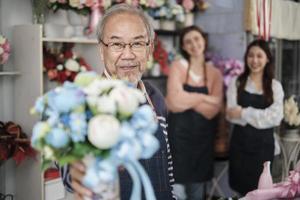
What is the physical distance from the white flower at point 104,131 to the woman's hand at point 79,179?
71 mm

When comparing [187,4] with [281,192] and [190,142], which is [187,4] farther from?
[281,192]

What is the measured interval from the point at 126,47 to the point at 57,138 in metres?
0.55

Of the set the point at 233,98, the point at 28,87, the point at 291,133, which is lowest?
the point at 291,133

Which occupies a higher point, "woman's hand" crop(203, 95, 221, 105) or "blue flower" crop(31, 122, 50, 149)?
"blue flower" crop(31, 122, 50, 149)

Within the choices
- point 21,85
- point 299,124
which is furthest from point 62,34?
point 299,124

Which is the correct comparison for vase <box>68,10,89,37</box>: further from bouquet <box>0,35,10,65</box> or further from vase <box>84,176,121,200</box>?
vase <box>84,176,121,200</box>

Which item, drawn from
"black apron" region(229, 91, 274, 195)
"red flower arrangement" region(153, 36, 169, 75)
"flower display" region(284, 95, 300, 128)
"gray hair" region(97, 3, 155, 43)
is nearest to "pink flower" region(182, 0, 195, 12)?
"red flower arrangement" region(153, 36, 169, 75)

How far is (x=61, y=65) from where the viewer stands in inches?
107

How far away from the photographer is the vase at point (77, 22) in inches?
114

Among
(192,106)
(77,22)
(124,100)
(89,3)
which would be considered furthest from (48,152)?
(192,106)

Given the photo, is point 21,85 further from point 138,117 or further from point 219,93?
point 138,117

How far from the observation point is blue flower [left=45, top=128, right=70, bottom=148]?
2.19ft

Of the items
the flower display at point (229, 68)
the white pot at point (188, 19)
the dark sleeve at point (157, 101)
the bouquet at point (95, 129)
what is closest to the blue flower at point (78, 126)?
the bouquet at point (95, 129)

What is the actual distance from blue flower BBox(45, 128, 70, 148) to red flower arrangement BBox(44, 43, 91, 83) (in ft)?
6.71
